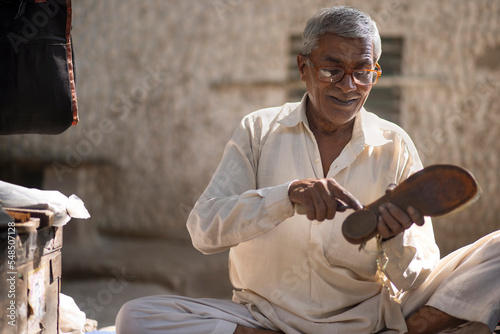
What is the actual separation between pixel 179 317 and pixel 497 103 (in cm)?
516

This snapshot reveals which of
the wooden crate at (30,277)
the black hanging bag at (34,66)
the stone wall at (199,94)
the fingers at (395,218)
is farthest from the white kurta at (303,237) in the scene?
the stone wall at (199,94)

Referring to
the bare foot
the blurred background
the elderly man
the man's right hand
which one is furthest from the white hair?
the blurred background

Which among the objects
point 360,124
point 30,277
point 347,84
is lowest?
point 30,277

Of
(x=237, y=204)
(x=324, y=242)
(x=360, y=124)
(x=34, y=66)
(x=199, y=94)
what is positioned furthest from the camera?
(x=199, y=94)

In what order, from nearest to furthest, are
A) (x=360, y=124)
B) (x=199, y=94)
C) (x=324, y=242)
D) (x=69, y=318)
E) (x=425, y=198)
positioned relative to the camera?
(x=425, y=198), (x=324, y=242), (x=360, y=124), (x=69, y=318), (x=199, y=94)

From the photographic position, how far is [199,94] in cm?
654

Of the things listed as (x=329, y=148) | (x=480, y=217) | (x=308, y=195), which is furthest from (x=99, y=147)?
(x=308, y=195)

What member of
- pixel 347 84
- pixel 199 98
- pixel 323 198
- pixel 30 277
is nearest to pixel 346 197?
pixel 323 198

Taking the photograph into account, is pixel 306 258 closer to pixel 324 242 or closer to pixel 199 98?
pixel 324 242

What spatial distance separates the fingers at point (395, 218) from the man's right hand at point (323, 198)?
0.08 meters

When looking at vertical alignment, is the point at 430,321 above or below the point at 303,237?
below

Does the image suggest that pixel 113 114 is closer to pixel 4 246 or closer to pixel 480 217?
pixel 480 217

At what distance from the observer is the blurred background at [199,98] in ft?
21.0

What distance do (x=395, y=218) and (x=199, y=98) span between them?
15.5ft
